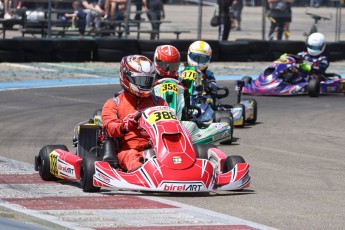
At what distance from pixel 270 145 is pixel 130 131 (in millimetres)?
3511

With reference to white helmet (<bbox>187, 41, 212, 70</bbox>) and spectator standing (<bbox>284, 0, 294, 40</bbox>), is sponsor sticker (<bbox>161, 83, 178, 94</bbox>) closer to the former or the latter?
white helmet (<bbox>187, 41, 212, 70</bbox>)

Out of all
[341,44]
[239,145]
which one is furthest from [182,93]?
[341,44]

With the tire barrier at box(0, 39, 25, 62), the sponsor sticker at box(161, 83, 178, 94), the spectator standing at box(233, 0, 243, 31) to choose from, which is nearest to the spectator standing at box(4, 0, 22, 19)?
the tire barrier at box(0, 39, 25, 62)

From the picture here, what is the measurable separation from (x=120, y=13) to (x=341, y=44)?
5.58 meters

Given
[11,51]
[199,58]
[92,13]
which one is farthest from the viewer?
[92,13]

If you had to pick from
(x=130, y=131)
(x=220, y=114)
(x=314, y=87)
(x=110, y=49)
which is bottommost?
(x=314, y=87)

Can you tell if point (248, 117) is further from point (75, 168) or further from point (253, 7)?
point (253, 7)

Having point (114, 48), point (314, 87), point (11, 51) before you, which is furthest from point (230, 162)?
point (114, 48)

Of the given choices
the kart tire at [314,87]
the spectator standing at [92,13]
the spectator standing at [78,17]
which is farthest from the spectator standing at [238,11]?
the kart tire at [314,87]

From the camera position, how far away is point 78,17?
23.7m

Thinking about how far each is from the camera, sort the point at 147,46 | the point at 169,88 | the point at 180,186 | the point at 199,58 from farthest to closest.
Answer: the point at 147,46, the point at 199,58, the point at 169,88, the point at 180,186

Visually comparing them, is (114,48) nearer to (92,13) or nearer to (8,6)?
(92,13)

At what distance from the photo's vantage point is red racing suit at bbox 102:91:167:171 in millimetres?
8648

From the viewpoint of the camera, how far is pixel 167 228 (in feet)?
22.3
